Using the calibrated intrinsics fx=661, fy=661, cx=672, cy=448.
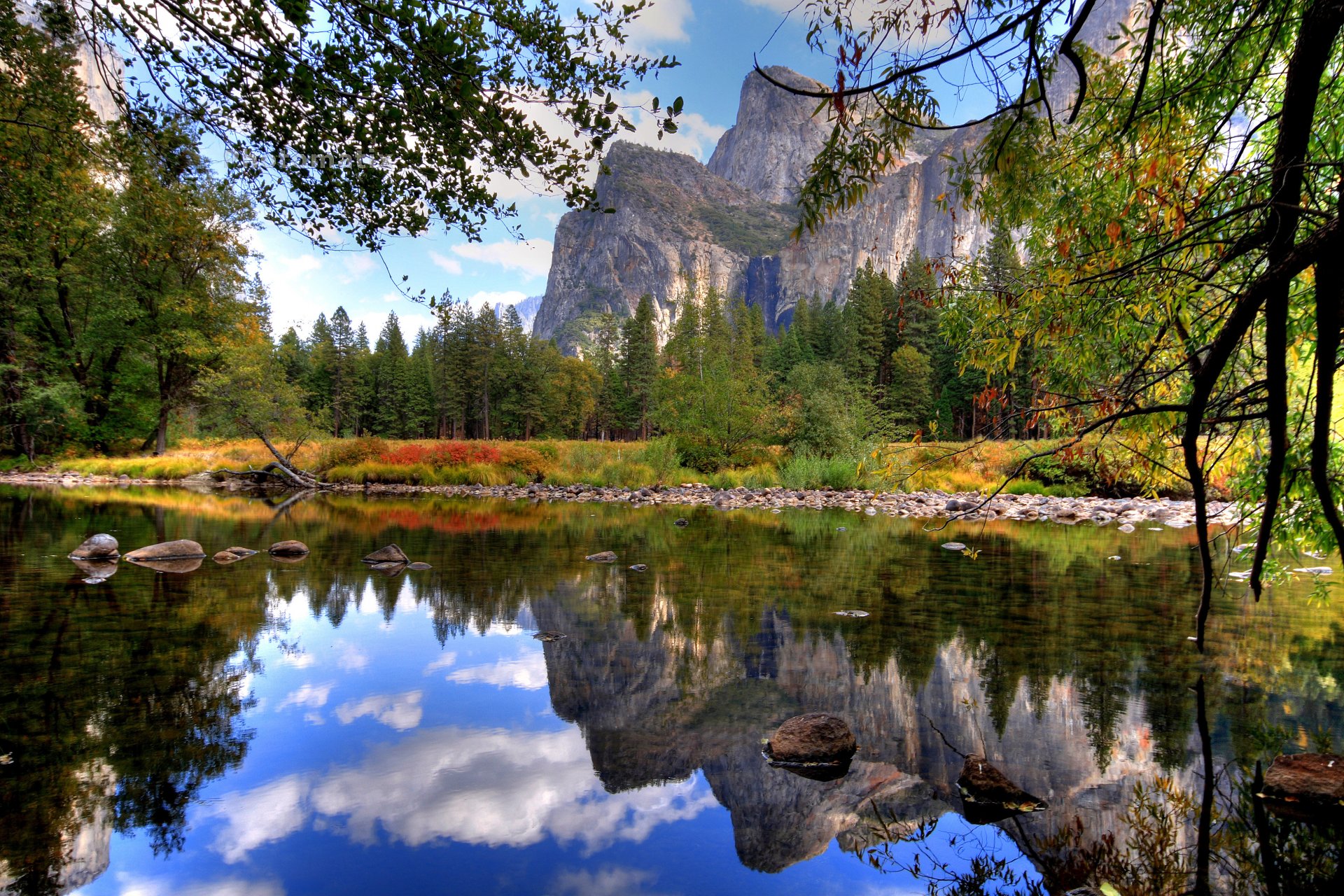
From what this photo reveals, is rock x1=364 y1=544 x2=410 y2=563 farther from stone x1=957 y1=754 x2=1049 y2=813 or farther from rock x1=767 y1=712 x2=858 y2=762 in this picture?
stone x1=957 y1=754 x2=1049 y2=813

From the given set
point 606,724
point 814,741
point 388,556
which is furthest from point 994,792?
point 388,556

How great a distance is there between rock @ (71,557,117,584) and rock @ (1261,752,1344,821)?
11.6m

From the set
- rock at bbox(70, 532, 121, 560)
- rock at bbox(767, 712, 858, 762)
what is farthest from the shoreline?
rock at bbox(767, 712, 858, 762)

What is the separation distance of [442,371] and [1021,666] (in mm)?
65600

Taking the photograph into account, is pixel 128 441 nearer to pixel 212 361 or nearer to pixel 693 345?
pixel 212 361

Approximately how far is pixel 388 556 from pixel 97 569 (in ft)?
12.4

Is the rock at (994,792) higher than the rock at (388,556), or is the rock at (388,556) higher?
the rock at (994,792)

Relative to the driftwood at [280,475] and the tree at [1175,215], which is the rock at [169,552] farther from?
the driftwood at [280,475]

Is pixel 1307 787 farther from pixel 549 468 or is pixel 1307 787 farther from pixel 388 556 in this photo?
pixel 549 468

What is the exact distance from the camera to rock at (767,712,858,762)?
4.18m

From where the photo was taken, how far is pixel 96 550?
Answer: 33.2 ft

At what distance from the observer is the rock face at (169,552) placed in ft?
33.6

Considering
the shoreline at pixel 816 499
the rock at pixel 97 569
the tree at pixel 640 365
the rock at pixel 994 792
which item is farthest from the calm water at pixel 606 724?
the tree at pixel 640 365

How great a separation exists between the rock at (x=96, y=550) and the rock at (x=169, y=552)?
0.26 metres
